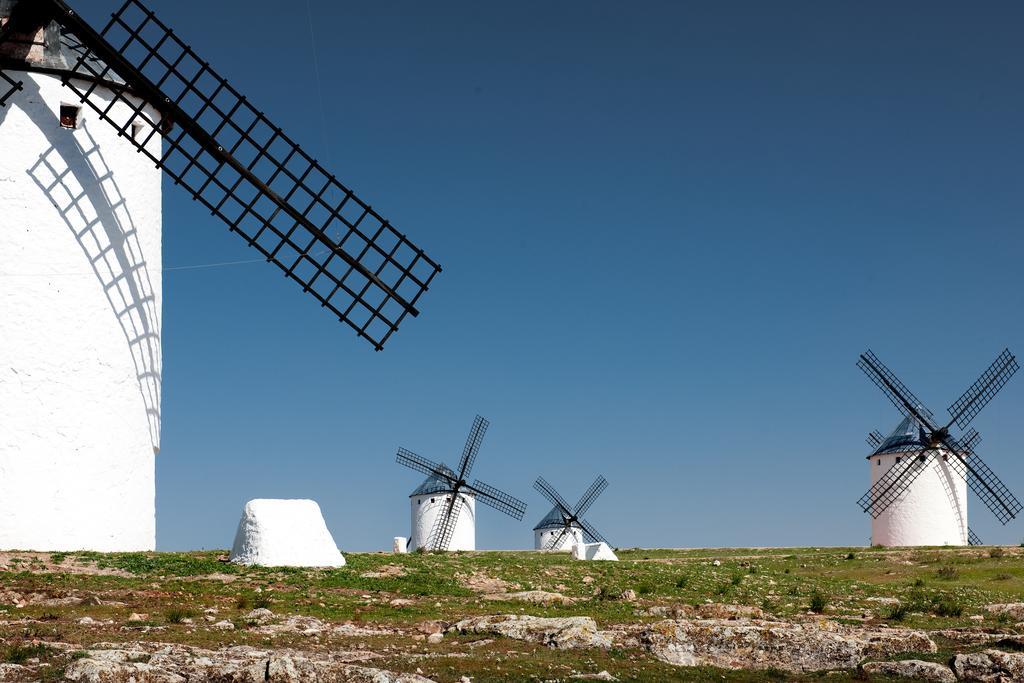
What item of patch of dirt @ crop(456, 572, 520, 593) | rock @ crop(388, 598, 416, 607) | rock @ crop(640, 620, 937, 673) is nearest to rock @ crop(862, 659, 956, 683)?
rock @ crop(640, 620, 937, 673)

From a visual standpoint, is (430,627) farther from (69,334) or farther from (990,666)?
(69,334)

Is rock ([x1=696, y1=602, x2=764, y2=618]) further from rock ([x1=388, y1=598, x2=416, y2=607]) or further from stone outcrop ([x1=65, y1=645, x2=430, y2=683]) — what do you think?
stone outcrop ([x1=65, y1=645, x2=430, y2=683])

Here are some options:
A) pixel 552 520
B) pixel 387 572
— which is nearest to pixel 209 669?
pixel 387 572

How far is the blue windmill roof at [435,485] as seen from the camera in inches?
2350

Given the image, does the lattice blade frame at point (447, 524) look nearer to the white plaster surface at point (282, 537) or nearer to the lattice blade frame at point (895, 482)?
the lattice blade frame at point (895, 482)

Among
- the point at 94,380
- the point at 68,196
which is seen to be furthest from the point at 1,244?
the point at 94,380

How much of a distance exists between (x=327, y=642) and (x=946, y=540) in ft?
132

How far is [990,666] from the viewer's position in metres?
16.4

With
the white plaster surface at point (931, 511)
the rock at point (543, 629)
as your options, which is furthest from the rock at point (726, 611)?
the white plaster surface at point (931, 511)

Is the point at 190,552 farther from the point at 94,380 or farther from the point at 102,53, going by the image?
the point at 102,53

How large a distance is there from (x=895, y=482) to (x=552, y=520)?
72.5ft

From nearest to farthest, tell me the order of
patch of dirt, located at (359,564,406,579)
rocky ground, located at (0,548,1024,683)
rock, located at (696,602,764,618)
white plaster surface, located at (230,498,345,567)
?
rocky ground, located at (0,548,1024,683) < rock, located at (696,602,764,618) < patch of dirt, located at (359,564,406,579) < white plaster surface, located at (230,498,345,567)

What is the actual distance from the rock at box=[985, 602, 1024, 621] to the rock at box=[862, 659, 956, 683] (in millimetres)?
7532

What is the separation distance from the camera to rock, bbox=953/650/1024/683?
1619cm
